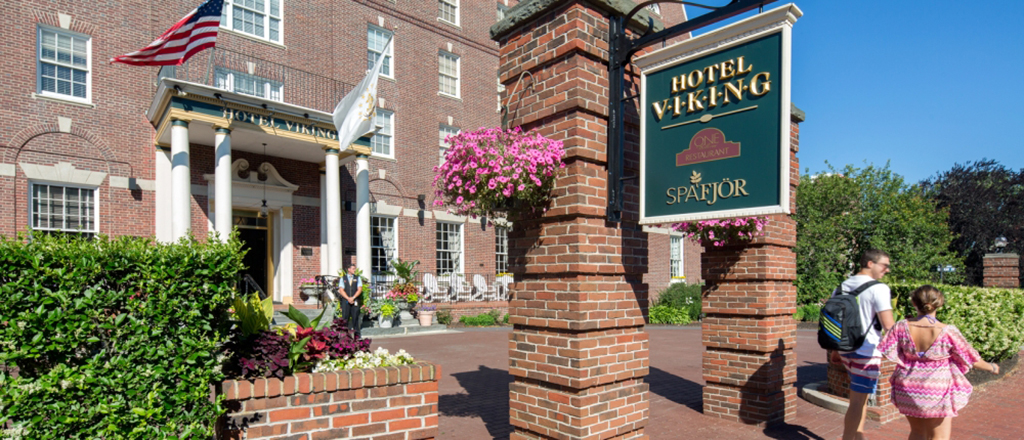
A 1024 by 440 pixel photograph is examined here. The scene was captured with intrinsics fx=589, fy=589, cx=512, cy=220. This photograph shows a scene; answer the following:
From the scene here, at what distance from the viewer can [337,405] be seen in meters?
3.98

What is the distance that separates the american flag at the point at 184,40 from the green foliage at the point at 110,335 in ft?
31.1

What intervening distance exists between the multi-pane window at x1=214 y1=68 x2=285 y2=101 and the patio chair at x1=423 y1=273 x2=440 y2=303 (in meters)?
7.04

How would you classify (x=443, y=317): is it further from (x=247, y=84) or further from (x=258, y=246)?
(x=247, y=84)

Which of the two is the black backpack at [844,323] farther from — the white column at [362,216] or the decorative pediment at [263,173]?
the decorative pediment at [263,173]

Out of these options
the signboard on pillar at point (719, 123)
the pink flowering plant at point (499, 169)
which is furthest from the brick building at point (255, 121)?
the signboard on pillar at point (719, 123)

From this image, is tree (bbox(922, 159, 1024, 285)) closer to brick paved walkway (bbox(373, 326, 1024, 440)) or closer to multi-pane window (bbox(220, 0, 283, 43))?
brick paved walkway (bbox(373, 326, 1024, 440))

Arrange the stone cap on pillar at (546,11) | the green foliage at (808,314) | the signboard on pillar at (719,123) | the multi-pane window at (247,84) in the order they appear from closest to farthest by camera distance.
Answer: the signboard on pillar at (719,123) → the stone cap on pillar at (546,11) → the multi-pane window at (247,84) → the green foliage at (808,314)

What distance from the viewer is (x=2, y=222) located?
12023 mm

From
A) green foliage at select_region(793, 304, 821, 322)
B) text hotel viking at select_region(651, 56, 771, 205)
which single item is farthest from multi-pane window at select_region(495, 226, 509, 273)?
text hotel viking at select_region(651, 56, 771, 205)

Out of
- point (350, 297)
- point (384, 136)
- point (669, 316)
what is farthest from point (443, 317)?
point (669, 316)

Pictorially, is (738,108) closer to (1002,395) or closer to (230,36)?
(1002,395)

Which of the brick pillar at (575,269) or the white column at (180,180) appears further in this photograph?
the white column at (180,180)

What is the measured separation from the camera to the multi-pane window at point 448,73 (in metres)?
20.8

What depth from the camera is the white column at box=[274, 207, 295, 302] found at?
53.7ft
